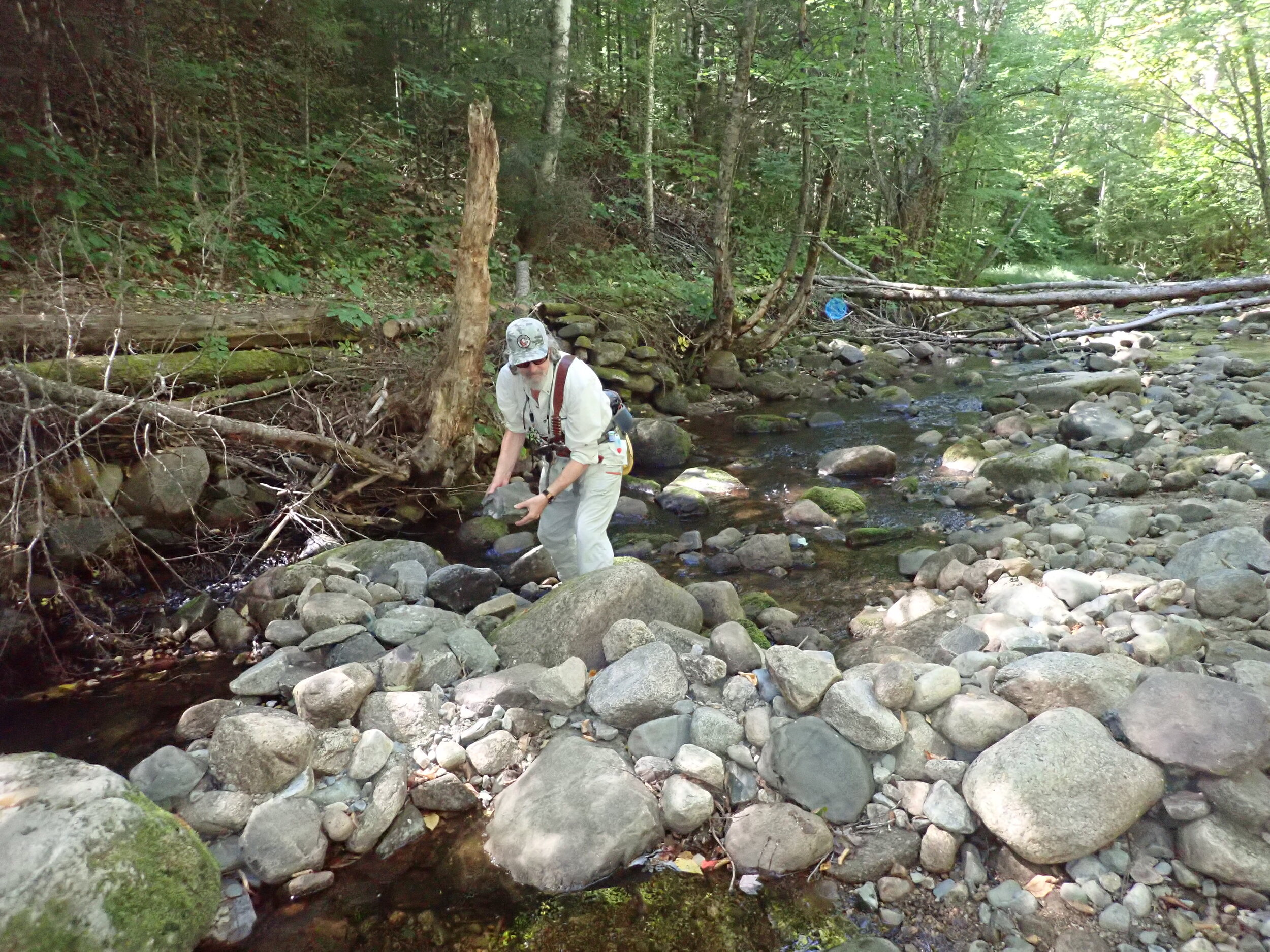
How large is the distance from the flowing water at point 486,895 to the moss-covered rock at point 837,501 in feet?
2.46

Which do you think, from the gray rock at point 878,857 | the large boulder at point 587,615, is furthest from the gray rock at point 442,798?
the gray rock at point 878,857

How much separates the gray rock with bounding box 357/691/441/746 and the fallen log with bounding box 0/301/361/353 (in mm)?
3525

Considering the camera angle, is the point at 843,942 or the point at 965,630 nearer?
the point at 843,942

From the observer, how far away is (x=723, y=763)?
3402mm

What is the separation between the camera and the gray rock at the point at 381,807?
3189 millimetres

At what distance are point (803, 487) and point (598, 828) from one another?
5.90 m

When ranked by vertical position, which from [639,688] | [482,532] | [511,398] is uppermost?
[511,398]

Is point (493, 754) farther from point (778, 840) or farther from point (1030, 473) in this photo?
point (1030, 473)

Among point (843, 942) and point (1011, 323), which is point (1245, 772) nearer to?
point (843, 942)

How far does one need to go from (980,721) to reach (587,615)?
2.08m

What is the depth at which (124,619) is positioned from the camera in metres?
5.33

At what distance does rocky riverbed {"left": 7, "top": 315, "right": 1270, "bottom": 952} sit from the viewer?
2680 mm

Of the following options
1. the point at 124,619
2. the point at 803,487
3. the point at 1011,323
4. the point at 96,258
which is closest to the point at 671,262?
the point at 803,487

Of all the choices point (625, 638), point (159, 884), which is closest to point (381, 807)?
point (159, 884)
